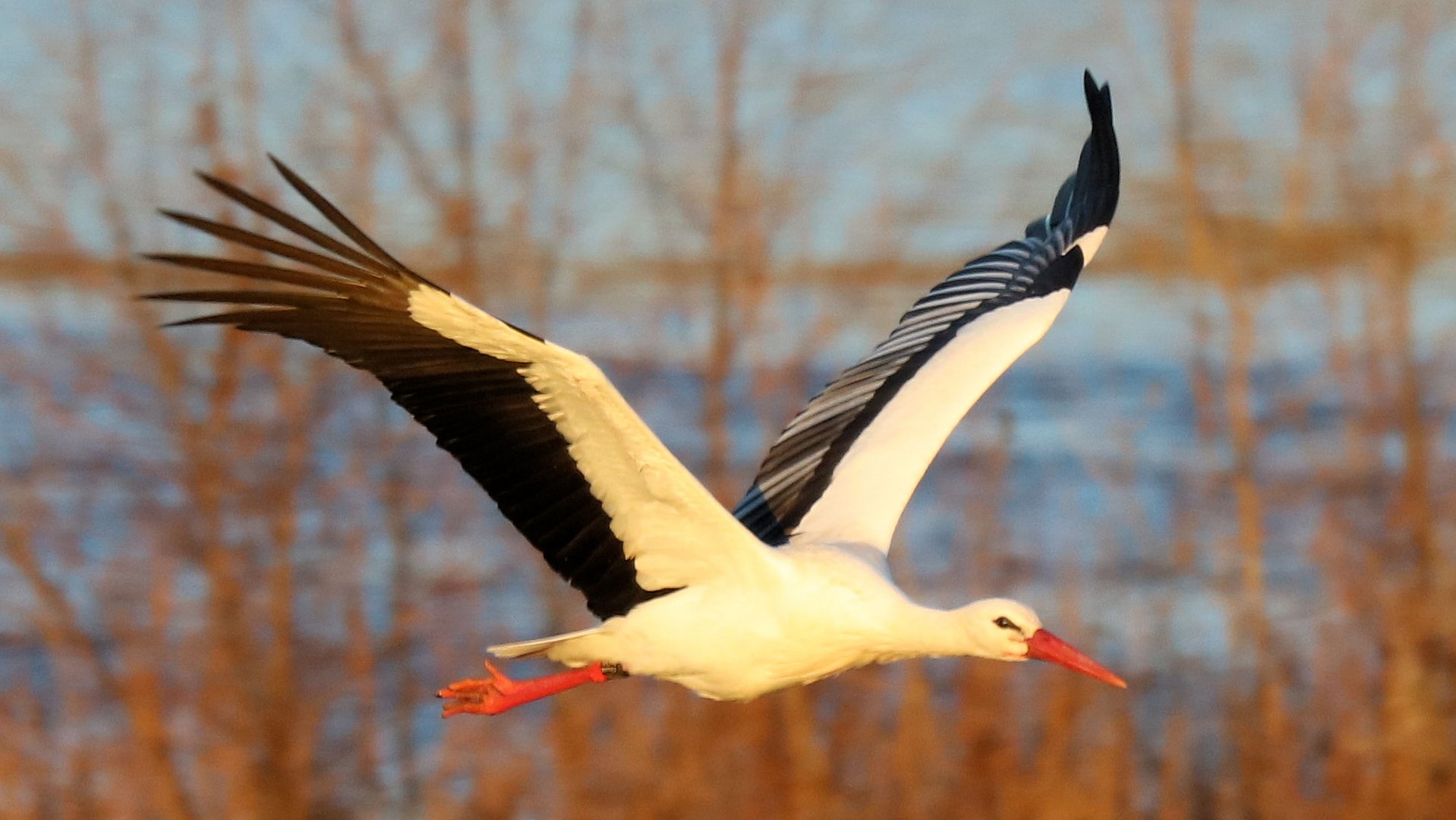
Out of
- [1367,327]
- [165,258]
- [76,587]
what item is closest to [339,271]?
[165,258]

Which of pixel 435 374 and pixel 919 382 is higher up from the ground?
pixel 435 374

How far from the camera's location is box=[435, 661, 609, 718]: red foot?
6418mm

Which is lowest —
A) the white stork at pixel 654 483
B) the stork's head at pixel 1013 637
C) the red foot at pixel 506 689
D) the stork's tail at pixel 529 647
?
the red foot at pixel 506 689

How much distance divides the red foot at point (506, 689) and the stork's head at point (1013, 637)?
3.79 feet

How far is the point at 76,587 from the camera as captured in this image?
8773 mm

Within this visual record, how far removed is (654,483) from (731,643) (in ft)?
1.87

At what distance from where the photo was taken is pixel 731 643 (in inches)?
238

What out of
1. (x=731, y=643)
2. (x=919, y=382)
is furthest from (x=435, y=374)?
(x=919, y=382)

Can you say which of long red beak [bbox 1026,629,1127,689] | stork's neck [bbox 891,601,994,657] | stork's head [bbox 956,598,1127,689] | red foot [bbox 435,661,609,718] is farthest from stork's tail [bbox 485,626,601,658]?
long red beak [bbox 1026,629,1127,689]

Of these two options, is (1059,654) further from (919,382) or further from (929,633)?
(919,382)

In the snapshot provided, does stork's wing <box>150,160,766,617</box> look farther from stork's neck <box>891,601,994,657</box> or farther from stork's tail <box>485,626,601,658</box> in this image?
stork's neck <box>891,601,994,657</box>

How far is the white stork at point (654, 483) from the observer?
544 centimetres

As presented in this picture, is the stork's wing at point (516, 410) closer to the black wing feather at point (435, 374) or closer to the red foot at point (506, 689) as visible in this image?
the black wing feather at point (435, 374)

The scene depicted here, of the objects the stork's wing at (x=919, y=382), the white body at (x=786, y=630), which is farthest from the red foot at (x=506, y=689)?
the stork's wing at (x=919, y=382)
